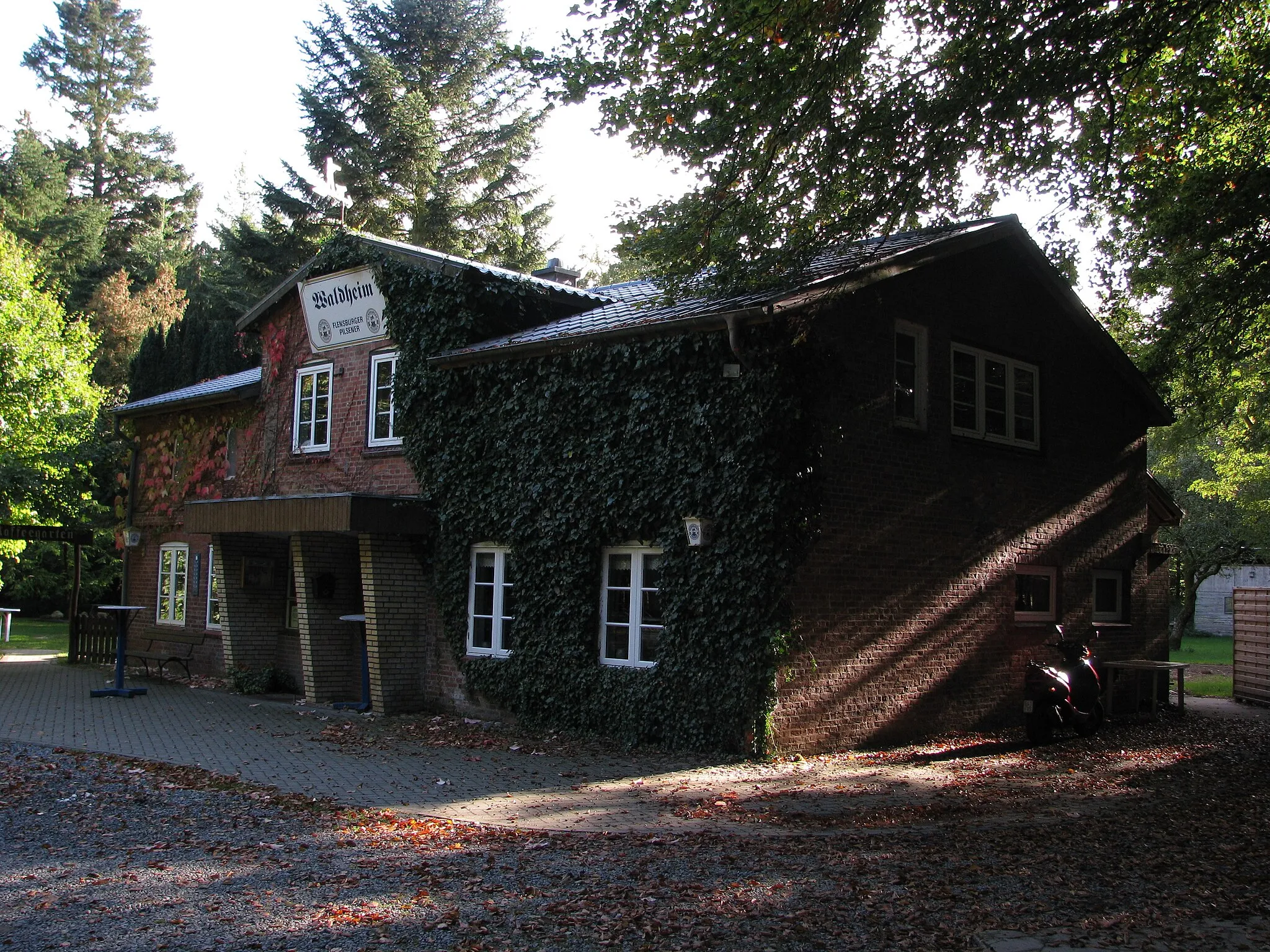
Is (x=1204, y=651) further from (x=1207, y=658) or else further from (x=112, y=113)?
(x=112, y=113)

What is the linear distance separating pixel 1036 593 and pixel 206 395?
14172mm


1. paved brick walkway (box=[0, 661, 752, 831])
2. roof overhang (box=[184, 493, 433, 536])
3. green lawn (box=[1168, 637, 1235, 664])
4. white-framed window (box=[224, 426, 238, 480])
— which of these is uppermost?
white-framed window (box=[224, 426, 238, 480])

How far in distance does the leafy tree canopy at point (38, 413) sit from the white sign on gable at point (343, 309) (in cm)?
1003

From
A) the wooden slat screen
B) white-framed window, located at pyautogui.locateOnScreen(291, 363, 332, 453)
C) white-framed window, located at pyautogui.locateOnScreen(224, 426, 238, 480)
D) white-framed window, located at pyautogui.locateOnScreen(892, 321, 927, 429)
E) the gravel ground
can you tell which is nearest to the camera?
the gravel ground

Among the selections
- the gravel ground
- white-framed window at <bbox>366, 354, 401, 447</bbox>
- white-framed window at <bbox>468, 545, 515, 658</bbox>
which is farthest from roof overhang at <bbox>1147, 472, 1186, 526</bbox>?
white-framed window at <bbox>366, 354, 401, 447</bbox>

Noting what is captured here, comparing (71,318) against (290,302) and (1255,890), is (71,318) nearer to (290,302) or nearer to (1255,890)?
(290,302)

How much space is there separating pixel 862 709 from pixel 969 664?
230cm

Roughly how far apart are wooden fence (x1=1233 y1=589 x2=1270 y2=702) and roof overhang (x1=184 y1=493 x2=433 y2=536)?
48.7ft

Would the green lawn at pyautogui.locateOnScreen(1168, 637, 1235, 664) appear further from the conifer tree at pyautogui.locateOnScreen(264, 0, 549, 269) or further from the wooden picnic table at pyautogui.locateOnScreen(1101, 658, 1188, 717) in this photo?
the conifer tree at pyautogui.locateOnScreen(264, 0, 549, 269)

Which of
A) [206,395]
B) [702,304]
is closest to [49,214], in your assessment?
[206,395]

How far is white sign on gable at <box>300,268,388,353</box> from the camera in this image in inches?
652

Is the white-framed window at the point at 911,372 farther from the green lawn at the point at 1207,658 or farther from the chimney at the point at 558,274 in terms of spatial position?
the green lawn at the point at 1207,658

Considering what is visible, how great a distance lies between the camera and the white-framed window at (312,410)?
690 inches

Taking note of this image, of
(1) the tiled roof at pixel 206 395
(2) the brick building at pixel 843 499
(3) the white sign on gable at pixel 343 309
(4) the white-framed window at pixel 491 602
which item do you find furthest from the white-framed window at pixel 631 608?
(1) the tiled roof at pixel 206 395
